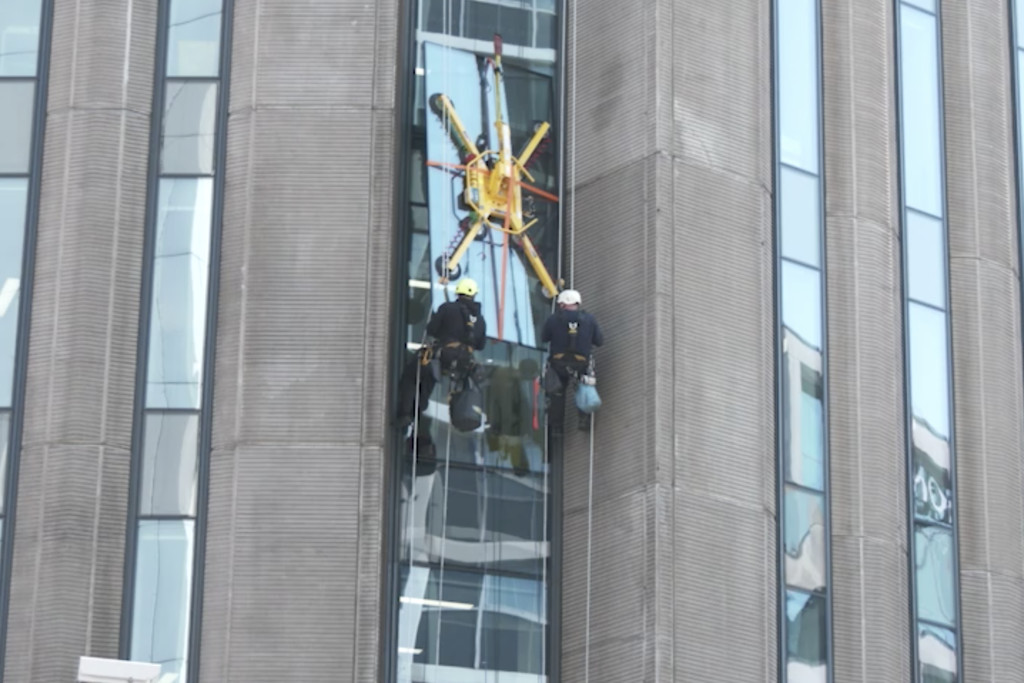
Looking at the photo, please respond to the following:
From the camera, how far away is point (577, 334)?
35.1m

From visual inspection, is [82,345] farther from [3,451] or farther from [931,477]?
→ [931,477]

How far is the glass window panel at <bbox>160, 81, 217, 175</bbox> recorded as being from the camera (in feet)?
119

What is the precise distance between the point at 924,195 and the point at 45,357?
13.1 meters

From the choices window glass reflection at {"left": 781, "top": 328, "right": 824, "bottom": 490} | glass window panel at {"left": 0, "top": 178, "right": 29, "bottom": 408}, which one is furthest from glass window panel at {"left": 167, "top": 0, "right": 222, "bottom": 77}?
window glass reflection at {"left": 781, "top": 328, "right": 824, "bottom": 490}

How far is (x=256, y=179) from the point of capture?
35719 millimetres

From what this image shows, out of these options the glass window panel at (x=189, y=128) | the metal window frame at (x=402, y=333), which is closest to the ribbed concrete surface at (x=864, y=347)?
the metal window frame at (x=402, y=333)

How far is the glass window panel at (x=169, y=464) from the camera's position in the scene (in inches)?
1369

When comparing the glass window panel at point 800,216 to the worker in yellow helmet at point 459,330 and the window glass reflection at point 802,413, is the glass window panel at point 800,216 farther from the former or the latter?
the worker in yellow helmet at point 459,330

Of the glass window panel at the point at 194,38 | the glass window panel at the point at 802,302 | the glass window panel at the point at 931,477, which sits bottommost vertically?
the glass window panel at the point at 931,477

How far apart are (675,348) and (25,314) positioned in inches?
332

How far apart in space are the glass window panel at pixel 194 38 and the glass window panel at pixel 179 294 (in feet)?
5.30

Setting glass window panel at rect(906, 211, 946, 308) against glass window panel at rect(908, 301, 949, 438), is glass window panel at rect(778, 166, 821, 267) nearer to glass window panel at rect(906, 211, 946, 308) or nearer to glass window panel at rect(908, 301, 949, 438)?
glass window panel at rect(906, 211, 946, 308)

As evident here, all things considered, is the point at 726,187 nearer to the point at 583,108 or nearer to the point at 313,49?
the point at 583,108

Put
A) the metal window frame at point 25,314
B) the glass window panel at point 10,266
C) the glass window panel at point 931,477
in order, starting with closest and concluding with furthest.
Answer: the metal window frame at point 25,314
the glass window panel at point 10,266
the glass window panel at point 931,477
